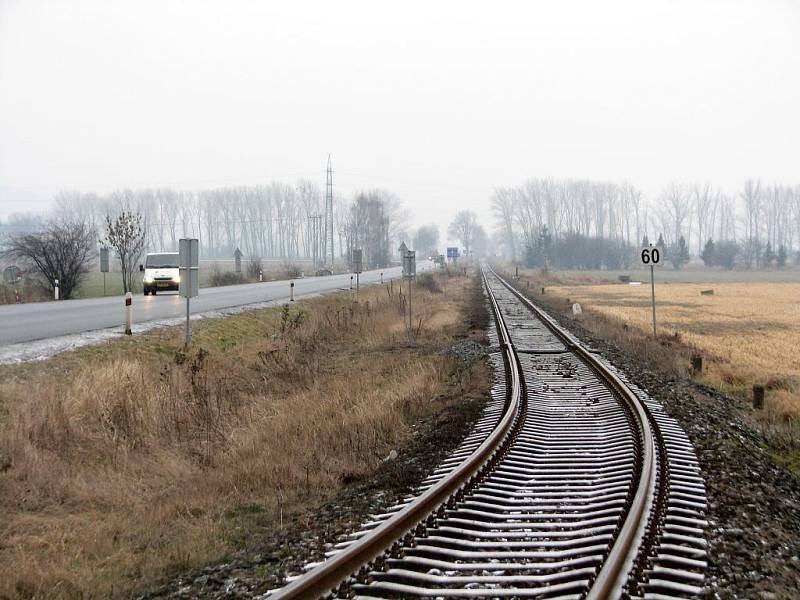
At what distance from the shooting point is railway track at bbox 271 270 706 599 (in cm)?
436

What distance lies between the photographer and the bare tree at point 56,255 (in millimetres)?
33188

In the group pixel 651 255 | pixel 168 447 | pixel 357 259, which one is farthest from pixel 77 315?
pixel 651 255

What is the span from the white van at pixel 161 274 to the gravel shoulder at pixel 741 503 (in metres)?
25.9

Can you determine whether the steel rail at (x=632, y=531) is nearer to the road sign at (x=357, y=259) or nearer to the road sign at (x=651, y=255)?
the road sign at (x=651, y=255)

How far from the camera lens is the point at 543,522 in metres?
5.68

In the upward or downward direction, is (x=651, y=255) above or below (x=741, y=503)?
above

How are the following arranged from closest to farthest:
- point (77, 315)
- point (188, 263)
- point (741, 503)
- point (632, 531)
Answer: point (632, 531), point (741, 503), point (188, 263), point (77, 315)

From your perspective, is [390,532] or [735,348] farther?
[735,348]

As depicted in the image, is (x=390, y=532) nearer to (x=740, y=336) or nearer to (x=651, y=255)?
(x=651, y=255)

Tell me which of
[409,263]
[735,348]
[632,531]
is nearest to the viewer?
[632,531]

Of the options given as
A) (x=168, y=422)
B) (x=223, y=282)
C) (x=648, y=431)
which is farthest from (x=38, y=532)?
(x=223, y=282)

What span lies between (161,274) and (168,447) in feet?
84.5

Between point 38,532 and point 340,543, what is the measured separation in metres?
2.91

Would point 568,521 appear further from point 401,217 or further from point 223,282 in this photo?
point 401,217
